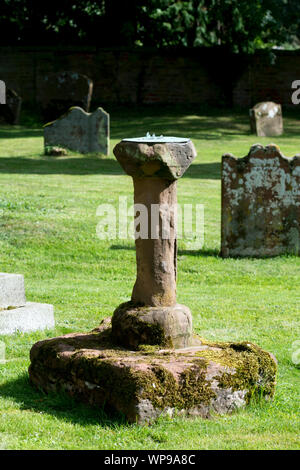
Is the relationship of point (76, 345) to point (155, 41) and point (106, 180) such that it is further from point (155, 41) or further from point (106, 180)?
point (155, 41)

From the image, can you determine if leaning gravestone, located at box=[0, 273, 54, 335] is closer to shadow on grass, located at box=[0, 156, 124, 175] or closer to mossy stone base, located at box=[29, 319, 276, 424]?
mossy stone base, located at box=[29, 319, 276, 424]

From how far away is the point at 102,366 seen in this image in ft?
17.4

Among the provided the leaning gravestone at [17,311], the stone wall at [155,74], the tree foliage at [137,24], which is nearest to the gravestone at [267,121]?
the tree foliage at [137,24]

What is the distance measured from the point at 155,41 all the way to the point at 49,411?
2684cm

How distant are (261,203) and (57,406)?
591 cm

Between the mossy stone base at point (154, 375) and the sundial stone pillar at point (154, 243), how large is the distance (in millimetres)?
129

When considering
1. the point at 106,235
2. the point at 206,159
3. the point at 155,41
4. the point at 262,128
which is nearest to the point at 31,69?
the point at 155,41

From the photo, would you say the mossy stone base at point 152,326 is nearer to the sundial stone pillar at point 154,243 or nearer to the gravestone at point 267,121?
the sundial stone pillar at point 154,243

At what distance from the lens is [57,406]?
5492 millimetres

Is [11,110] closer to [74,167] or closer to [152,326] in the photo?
[74,167]

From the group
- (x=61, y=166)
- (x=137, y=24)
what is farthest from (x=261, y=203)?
(x=137, y=24)

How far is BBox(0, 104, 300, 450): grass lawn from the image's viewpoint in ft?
16.6

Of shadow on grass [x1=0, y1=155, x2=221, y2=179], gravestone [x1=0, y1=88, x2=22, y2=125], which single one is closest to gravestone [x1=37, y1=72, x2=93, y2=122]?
gravestone [x1=0, y1=88, x2=22, y2=125]

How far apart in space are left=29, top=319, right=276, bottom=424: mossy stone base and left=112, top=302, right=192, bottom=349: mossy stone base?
73mm
